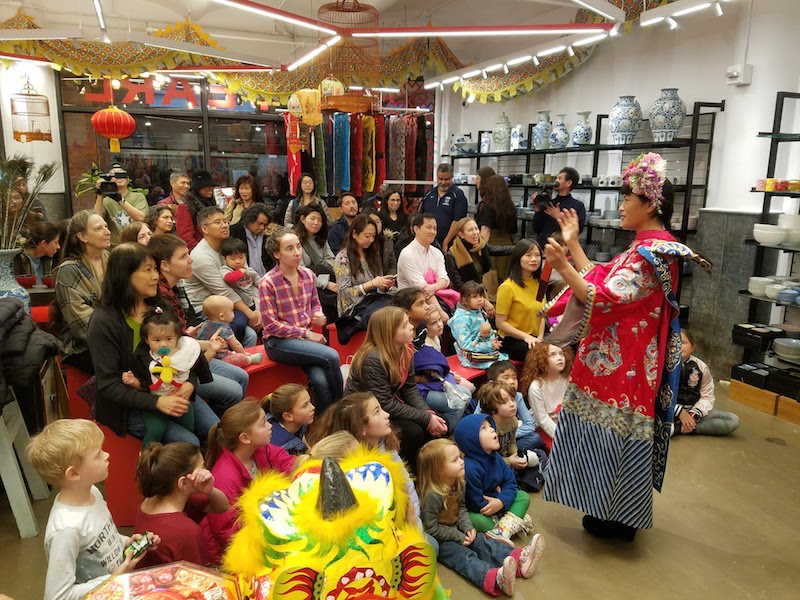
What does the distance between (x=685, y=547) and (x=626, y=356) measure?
3.21 feet

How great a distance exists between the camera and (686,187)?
532cm

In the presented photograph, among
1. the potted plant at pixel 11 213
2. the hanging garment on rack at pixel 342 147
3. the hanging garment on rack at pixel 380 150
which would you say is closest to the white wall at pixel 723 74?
the hanging garment on rack at pixel 380 150

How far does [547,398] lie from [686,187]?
277 centimetres

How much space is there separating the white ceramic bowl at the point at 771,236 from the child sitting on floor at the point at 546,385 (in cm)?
196

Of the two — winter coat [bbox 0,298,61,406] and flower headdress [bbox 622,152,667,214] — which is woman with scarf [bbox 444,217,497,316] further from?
winter coat [bbox 0,298,61,406]

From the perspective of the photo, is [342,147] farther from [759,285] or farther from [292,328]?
[759,285]

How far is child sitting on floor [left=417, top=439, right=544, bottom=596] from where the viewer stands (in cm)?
250

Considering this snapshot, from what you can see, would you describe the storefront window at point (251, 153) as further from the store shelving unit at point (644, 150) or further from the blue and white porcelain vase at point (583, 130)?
the blue and white porcelain vase at point (583, 130)

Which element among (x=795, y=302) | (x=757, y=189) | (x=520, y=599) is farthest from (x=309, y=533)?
(x=757, y=189)

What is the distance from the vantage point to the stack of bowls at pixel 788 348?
14.3 feet

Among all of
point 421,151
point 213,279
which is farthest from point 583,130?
point 213,279

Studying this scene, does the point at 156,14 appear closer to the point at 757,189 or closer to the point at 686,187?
the point at 686,187

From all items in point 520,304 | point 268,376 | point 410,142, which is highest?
point 410,142

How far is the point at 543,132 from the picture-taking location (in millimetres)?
6984
